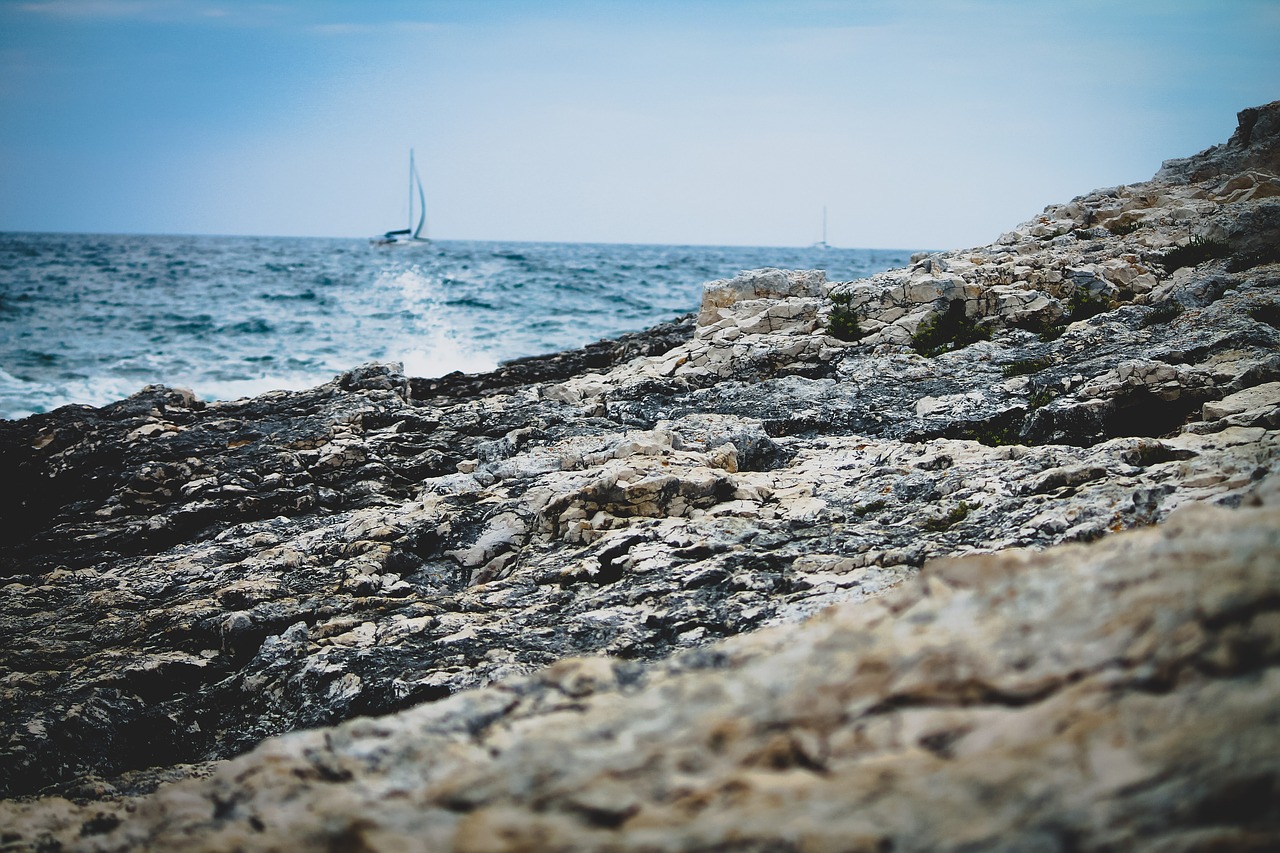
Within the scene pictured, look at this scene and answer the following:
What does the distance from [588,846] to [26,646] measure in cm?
726

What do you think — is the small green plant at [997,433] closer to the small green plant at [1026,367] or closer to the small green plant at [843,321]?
the small green plant at [1026,367]

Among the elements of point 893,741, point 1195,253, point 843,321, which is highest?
point 1195,253

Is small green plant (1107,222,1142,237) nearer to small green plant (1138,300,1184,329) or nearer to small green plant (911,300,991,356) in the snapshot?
small green plant (1138,300,1184,329)

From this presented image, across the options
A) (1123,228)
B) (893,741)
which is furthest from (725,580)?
(1123,228)

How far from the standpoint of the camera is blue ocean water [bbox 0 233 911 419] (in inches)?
982

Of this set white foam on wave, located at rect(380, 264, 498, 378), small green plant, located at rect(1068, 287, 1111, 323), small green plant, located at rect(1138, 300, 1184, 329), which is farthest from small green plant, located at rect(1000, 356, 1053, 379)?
white foam on wave, located at rect(380, 264, 498, 378)

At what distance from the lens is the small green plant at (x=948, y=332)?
11.5 meters

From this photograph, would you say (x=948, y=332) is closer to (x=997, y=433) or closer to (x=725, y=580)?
(x=997, y=433)

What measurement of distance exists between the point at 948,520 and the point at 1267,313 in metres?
5.83

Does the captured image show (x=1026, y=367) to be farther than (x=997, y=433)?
Yes

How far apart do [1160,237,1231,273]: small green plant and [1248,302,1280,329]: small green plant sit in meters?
3.16

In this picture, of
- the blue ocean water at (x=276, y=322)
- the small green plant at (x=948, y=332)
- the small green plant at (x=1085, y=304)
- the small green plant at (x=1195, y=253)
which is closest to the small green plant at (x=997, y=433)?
the small green plant at (x=948, y=332)

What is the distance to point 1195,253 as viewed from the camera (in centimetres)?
1271

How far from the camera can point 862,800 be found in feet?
8.61
